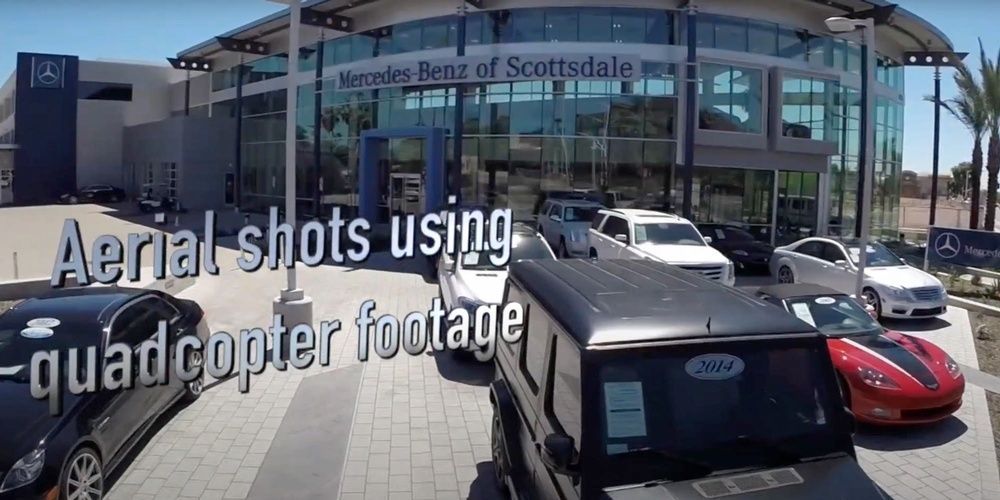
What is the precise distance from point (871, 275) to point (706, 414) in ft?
36.6

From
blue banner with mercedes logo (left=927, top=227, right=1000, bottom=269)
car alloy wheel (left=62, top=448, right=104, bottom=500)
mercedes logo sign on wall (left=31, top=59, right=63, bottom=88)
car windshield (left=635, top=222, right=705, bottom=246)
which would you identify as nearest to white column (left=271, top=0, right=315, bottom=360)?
car alloy wheel (left=62, top=448, right=104, bottom=500)

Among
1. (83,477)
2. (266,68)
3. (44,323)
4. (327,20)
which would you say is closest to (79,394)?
(83,477)

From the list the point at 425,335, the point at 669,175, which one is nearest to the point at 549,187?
the point at 669,175

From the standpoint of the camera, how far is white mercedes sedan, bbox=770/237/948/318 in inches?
494

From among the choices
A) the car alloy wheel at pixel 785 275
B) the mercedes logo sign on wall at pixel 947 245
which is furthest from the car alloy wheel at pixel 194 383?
the mercedes logo sign on wall at pixel 947 245

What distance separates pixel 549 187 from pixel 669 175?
12.9 ft

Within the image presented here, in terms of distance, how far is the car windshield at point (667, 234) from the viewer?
14422 millimetres

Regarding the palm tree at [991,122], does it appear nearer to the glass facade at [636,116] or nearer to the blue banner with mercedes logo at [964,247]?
the glass facade at [636,116]

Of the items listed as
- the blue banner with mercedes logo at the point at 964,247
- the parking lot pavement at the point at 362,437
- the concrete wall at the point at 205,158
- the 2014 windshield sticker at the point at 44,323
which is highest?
the concrete wall at the point at 205,158

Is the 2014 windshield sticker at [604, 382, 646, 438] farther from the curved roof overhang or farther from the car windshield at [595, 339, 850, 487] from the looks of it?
the curved roof overhang

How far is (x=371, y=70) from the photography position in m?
23.2

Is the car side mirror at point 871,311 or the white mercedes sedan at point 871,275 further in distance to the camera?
the white mercedes sedan at point 871,275

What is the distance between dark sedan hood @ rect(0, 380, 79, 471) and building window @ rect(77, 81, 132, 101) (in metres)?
51.6

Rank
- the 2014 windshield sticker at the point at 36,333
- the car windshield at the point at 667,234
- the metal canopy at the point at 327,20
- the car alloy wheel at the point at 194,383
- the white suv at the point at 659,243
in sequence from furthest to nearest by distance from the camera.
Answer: the metal canopy at the point at 327,20, the car windshield at the point at 667,234, the white suv at the point at 659,243, the car alloy wheel at the point at 194,383, the 2014 windshield sticker at the point at 36,333
